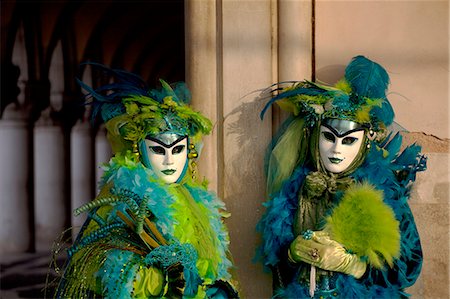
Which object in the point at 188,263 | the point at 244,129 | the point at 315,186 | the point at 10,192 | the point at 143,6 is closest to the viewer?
the point at 188,263

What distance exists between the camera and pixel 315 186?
12.1 ft

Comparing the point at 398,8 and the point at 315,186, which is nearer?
the point at 315,186

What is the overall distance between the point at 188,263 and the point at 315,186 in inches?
27.5

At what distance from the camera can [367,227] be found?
356 cm

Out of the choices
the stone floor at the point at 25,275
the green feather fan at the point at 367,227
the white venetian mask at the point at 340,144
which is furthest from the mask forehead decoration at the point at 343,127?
the stone floor at the point at 25,275

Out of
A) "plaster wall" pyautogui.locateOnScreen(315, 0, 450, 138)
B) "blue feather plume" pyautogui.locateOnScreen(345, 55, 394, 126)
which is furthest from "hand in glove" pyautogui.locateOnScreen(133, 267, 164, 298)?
"plaster wall" pyautogui.locateOnScreen(315, 0, 450, 138)

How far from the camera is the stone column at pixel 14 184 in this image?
414 inches

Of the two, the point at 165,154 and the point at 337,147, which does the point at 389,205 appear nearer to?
the point at 337,147

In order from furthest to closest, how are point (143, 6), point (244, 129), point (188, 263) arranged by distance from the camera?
point (143, 6) < point (244, 129) < point (188, 263)

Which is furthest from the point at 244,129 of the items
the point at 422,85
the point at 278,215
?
the point at 422,85

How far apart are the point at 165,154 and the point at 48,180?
8154 millimetres

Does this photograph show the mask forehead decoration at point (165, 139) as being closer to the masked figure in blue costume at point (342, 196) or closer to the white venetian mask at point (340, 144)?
the masked figure in blue costume at point (342, 196)

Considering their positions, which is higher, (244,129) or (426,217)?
(244,129)

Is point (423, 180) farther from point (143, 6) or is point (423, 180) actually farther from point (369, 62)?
point (143, 6)
